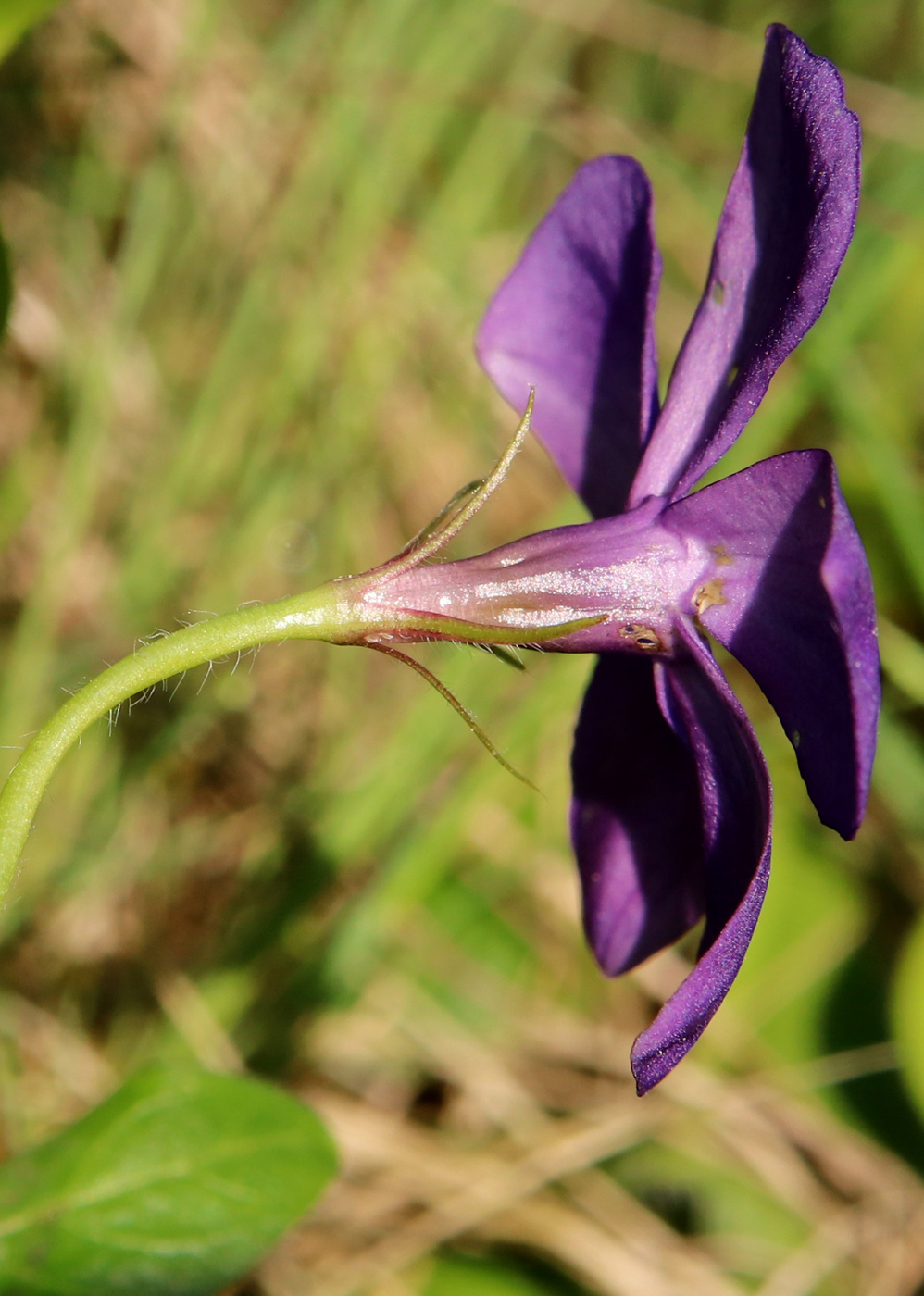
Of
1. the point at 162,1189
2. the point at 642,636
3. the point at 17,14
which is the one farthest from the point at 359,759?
the point at 17,14

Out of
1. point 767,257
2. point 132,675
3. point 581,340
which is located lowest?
point 132,675

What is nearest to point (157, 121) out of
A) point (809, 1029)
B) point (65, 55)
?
point (65, 55)

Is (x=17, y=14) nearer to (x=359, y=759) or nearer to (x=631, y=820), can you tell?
(x=631, y=820)

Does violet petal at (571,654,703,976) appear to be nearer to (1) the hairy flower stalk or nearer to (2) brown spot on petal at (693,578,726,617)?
(1) the hairy flower stalk

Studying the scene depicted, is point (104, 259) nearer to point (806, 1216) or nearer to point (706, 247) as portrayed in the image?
point (706, 247)

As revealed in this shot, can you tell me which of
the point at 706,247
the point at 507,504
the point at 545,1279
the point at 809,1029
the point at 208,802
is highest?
the point at 706,247

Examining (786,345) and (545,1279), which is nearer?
(786,345)
